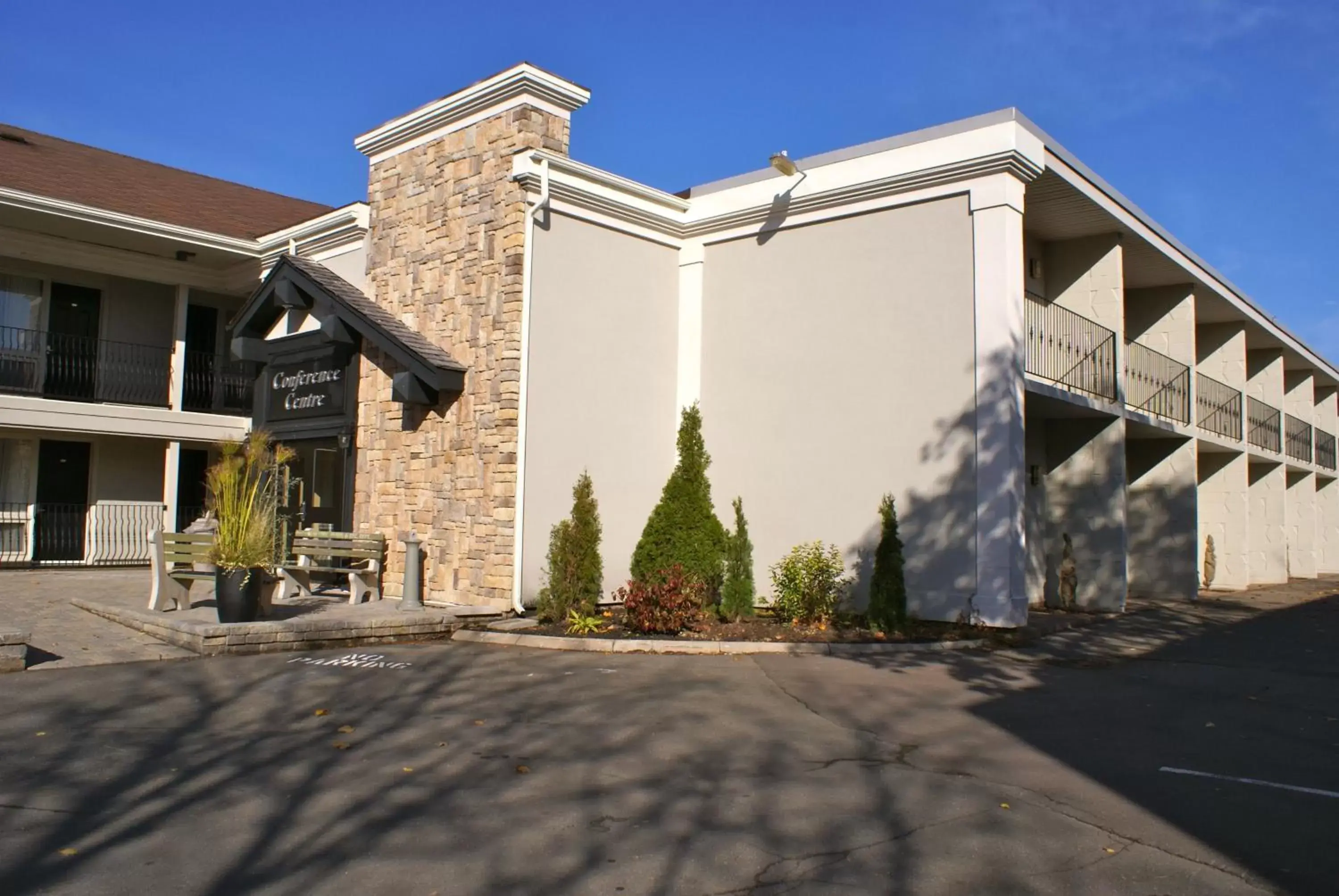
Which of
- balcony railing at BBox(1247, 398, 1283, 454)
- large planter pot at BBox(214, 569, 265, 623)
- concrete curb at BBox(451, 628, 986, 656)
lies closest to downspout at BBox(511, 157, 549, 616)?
concrete curb at BBox(451, 628, 986, 656)

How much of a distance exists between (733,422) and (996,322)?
3948 millimetres

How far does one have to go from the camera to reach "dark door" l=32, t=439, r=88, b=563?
18.4m

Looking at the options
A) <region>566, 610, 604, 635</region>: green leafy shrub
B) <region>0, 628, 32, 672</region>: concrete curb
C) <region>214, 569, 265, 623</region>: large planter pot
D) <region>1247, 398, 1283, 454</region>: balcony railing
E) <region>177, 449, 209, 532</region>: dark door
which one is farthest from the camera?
<region>1247, 398, 1283, 454</region>: balcony railing

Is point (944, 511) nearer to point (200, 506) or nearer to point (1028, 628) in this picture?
point (1028, 628)

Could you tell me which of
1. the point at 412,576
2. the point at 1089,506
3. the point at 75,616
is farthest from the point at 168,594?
the point at 1089,506

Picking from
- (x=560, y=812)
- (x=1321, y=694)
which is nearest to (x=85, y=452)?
(x=560, y=812)

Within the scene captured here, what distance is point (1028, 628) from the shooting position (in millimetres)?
12125

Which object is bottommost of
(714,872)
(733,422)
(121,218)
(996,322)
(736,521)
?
(714,872)

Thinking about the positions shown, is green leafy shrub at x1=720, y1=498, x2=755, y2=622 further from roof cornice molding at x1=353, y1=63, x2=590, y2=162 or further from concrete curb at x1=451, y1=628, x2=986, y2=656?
roof cornice molding at x1=353, y1=63, x2=590, y2=162

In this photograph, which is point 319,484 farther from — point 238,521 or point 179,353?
point 179,353

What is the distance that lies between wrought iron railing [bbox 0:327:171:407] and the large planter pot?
32.9 feet

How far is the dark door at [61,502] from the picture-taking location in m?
18.4

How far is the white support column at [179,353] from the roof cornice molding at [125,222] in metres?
1.87

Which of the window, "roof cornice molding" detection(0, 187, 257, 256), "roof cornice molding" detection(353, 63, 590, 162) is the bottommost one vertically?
the window
